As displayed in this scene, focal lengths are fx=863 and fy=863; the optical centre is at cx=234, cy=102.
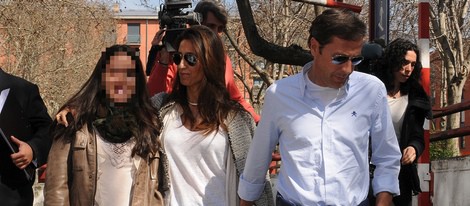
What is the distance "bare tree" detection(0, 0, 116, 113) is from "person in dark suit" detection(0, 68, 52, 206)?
17067 mm

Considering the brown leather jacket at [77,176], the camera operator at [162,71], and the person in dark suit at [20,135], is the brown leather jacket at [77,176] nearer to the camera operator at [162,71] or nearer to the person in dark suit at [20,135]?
the person in dark suit at [20,135]

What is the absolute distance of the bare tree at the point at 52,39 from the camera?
81.1ft

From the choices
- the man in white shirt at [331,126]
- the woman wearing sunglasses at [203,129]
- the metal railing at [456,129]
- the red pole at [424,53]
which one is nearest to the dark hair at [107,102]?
the woman wearing sunglasses at [203,129]

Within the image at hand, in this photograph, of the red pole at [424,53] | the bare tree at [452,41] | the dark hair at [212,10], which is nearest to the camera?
the dark hair at [212,10]

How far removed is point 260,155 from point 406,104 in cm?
164

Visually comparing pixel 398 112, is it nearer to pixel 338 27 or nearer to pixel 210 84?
pixel 210 84

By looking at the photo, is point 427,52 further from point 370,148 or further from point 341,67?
point 341,67

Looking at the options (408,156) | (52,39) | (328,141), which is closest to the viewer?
(328,141)

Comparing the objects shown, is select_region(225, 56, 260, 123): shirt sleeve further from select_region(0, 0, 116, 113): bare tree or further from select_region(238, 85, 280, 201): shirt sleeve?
select_region(0, 0, 116, 113): bare tree

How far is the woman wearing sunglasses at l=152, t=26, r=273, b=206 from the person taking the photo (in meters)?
4.41

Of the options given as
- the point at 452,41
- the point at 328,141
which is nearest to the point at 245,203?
the point at 328,141

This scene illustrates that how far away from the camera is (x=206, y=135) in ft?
14.6

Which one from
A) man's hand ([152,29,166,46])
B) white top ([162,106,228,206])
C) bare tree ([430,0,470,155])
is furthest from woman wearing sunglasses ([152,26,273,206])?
bare tree ([430,0,470,155])

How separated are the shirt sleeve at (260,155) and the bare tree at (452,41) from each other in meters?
26.0
